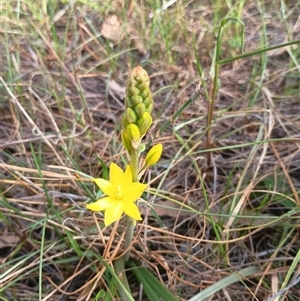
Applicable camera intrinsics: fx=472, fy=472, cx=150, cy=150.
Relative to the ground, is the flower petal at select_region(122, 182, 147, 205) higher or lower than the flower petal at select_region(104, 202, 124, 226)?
higher

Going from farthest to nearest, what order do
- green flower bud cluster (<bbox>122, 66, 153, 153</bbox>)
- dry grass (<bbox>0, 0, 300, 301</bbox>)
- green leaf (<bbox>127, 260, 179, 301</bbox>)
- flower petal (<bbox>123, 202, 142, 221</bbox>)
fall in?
dry grass (<bbox>0, 0, 300, 301</bbox>) → green leaf (<bbox>127, 260, 179, 301</bbox>) → flower petal (<bbox>123, 202, 142, 221</bbox>) → green flower bud cluster (<bbox>122, 66, 153, 153</bbox>)

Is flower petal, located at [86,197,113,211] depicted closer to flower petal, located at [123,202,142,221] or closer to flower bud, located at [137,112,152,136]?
flower petal, located at [123,202,142,221]

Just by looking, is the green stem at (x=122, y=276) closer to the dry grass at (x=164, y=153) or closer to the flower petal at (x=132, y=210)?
the dry grass at (x=164, y=153)

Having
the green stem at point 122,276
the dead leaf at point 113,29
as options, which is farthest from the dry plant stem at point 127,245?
the dead leaf at point 113,29

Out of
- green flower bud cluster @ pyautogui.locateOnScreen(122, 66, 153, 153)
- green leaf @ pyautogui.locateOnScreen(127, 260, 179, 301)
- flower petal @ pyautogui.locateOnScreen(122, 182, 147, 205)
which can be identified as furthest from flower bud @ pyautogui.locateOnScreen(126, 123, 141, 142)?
green leaf @ pyautogui.locateOnScreen(127, 260, 179, 301)

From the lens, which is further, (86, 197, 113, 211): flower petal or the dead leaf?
the dead leaf

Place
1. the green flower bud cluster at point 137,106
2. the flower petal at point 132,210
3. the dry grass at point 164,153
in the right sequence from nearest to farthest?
1. the green flower bud cluster at point 137,106
2. the flower petal at point 132,210
3. the dry grass at point 164,153
